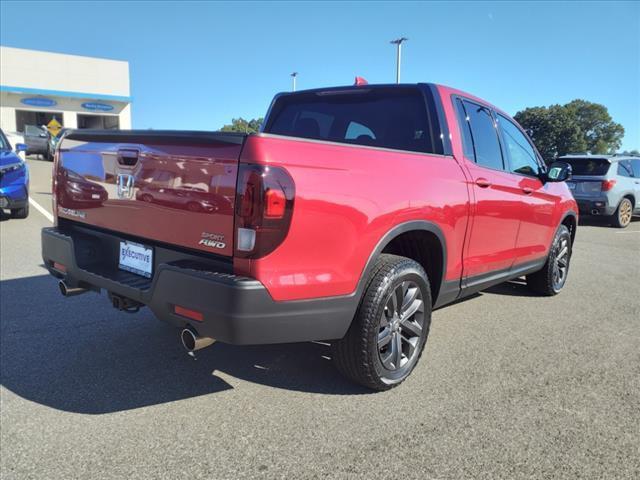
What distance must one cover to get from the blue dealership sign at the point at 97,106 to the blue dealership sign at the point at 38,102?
8.37 feet

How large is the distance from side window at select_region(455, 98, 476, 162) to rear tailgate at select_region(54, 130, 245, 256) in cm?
202

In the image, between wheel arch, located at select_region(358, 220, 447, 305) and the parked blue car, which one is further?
the parked blue car

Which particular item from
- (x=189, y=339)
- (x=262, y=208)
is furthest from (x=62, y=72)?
(x=262, y=208)

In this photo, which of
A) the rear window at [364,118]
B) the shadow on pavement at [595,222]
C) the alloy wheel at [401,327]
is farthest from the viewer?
the shadow on pavement at [595,222]

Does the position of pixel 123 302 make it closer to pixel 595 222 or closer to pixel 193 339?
pixel 193 339

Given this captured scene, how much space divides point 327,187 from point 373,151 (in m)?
0.46

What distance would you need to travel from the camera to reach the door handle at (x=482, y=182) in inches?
143

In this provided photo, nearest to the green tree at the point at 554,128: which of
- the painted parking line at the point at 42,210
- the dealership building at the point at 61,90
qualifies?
the dealership building at the point at 61,90

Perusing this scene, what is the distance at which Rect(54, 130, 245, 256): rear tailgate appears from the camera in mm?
2346

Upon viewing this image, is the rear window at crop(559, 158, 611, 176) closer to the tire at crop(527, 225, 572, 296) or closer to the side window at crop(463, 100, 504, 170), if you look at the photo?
the tire at crop(527, 225, 572, 296)

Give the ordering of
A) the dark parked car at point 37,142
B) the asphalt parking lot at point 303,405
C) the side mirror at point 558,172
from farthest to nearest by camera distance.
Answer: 1. the dark parked car at point 37,142
2. the side mirror at point 558,172
3. the asphalt parking lot at point 303,405

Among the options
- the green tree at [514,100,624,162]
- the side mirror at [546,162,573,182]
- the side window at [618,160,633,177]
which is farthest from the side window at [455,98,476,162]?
the green tree at [514,100,624,162]

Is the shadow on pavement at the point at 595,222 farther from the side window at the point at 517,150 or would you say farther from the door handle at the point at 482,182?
the door handle at the point at 482,182

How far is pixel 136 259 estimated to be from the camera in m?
2.85
